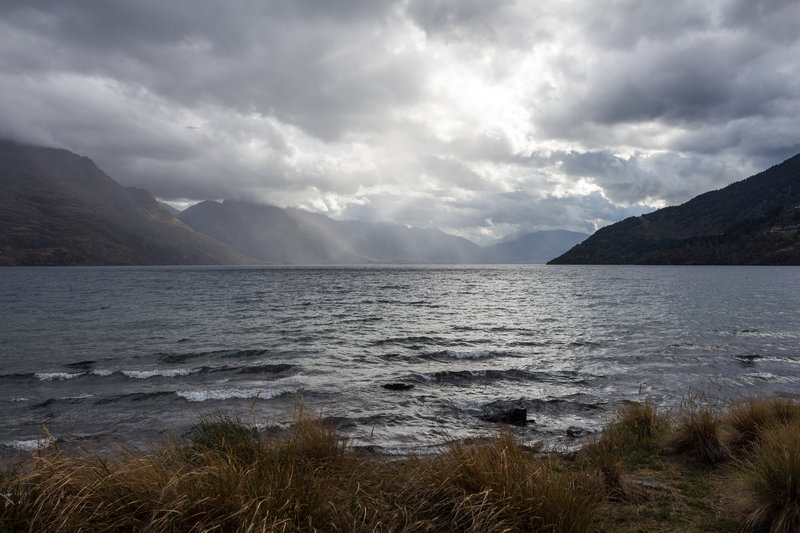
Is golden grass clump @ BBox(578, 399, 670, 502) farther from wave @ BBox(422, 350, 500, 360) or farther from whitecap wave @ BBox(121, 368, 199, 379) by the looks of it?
whitecap wave @ BBox(121, 368, 199, 379)

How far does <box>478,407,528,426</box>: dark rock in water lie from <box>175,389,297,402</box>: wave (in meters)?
8.35

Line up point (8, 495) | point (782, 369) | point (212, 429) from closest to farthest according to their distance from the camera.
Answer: point (8, 495), point (212, 429), point (782, 369)

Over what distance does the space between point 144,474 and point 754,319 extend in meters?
50.5

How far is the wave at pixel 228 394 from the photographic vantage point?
16219mm

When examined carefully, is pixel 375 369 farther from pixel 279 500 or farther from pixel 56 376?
pixel 279 500

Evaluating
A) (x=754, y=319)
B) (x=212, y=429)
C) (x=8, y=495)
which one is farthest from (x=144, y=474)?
(x=754, y=319)

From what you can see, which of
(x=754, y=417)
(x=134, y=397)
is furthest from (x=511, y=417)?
(x=134, y=397)

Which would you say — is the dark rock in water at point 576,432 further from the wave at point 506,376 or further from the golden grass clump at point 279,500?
the golden grass clump at point 279,500

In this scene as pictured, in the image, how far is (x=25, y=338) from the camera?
28.6 metres

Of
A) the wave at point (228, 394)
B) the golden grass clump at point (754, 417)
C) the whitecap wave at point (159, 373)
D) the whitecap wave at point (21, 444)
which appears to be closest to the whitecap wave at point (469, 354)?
the wave at point (228, 394)

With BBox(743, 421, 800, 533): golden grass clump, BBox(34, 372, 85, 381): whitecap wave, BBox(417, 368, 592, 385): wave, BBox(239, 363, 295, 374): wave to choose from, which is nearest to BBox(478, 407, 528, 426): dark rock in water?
BBox(417, 368, 592, 385): wave

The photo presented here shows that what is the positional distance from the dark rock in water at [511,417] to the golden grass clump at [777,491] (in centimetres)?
788

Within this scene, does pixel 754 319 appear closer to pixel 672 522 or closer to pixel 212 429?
pixel 672 522

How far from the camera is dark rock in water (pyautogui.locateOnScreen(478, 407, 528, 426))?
539 inches
